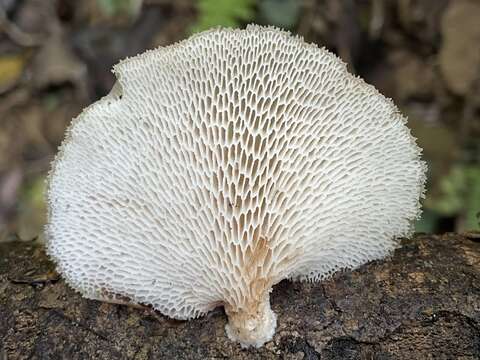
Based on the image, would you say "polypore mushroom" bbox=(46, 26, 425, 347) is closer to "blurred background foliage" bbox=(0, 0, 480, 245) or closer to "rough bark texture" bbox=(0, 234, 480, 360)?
"rough bark texture" bbox=(0, 234, 480, 360)

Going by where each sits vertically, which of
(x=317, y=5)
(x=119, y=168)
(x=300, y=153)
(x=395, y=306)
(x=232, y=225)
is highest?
(x=317, y=5)

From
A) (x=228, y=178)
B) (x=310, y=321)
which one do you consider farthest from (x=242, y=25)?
(x=310, y=321)

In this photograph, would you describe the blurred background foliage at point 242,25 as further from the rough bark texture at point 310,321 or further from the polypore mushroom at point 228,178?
the polypore mushroom at point 228,178

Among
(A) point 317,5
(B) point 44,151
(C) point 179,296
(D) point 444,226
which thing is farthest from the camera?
(B) point 44,151

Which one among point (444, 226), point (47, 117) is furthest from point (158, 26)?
point (444, 226)

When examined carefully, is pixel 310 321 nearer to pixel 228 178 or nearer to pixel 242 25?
pixel 228 178

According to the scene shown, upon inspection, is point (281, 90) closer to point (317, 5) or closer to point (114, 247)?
point (114, 247)

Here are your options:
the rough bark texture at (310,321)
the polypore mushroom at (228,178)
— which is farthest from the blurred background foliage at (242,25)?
the polypore mushroom at (228,178)
